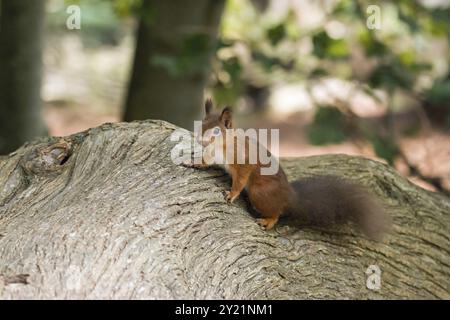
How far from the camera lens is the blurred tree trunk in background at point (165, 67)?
680 centimetres

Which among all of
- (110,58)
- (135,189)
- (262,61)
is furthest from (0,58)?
(110,58)

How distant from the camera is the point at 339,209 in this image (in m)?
3.71

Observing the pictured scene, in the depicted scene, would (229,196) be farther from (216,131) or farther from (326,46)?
(326,46)

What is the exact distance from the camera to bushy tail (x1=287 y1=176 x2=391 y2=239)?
3.68m

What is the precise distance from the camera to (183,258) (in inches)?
119

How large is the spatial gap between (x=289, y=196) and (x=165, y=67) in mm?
3248

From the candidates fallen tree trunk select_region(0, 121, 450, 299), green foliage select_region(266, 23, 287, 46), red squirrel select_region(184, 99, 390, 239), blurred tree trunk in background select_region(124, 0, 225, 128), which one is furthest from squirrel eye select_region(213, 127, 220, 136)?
blurred tree trunk in background select_region(124, 0, 225, 128)

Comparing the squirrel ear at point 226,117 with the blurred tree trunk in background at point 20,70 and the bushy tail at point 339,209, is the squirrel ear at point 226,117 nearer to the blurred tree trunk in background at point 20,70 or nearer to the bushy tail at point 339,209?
the bushy tail at point 339,209

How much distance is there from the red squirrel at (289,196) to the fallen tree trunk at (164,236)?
0.07m

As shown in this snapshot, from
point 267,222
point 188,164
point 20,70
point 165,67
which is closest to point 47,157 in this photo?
point 188,164

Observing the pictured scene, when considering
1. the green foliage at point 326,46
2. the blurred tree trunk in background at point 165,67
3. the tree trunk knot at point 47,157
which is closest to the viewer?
the tree trunk knot at point 47,157

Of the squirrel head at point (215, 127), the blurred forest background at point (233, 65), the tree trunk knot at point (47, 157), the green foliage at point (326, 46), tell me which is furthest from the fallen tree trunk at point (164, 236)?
the blurred forest background at point (233, 65)
